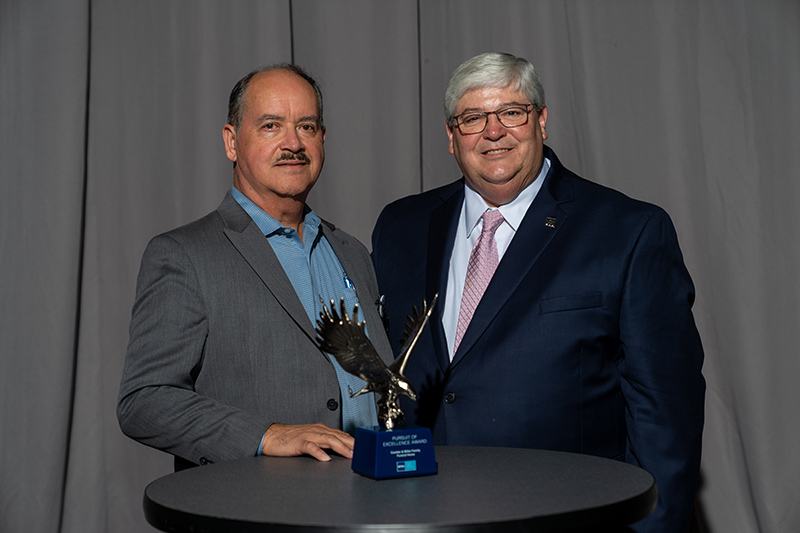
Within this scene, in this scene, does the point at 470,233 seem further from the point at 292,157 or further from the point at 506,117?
the point at 292,157

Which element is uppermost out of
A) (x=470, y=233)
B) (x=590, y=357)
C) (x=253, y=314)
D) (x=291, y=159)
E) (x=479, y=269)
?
(x=291, y=159)

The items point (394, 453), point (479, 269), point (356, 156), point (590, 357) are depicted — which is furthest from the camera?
point (356, 156)

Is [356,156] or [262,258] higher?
[356,156]

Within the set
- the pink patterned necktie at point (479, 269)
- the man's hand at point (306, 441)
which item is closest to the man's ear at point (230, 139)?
the pink patterned necktie at point (479, 269)

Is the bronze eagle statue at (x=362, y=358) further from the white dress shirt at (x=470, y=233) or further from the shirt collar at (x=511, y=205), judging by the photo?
the shirt collar at (x=511, y=205)

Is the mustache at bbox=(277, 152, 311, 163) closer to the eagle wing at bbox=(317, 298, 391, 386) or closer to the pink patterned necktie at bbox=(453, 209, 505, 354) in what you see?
the pink patterned necktie at bbox=(453, 209, 505, 354)

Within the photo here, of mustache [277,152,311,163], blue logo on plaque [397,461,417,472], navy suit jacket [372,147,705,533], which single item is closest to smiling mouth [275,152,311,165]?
mustache [277,152,311,163]

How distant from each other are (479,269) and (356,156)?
123 centimetres

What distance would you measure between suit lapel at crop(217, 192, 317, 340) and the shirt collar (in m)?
0.58

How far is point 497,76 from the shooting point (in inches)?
83.7

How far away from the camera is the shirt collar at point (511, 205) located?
216 centimetres

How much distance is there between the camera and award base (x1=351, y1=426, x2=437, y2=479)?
136cm

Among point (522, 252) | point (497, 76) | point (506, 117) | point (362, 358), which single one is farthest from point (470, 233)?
point (362, 358)

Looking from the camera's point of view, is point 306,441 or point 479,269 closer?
point 306,441
